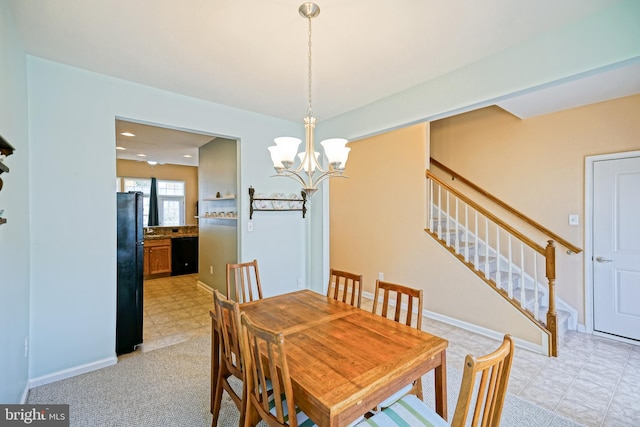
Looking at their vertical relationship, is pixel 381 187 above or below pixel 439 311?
above

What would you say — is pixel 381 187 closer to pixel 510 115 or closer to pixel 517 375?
pixel 510 115

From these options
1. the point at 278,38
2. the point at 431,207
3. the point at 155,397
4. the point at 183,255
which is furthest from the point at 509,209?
the point at 183,255

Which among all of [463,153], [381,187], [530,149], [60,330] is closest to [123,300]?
[60,330]

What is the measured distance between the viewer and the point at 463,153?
440 centimetres

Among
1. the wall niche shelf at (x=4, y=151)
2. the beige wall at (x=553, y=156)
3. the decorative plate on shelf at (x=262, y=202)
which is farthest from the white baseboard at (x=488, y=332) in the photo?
the wall niche shelf at (x=4, y=151)

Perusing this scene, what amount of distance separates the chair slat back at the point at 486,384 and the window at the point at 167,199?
7475 millimetres

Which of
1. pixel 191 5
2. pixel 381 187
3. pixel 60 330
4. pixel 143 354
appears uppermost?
pixel 191 5

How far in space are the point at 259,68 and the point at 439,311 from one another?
3449 mm

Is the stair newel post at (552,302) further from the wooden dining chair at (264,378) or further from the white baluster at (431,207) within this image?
the wooden dining chair at (264,378)

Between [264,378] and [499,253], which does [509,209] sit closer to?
[499,253]

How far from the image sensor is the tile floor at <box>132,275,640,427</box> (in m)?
2.06

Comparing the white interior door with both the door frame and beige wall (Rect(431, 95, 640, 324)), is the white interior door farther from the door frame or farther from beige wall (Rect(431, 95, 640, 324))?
beige wall (Rect(431, 95, 640, 324))

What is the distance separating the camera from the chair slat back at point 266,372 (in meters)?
1.18

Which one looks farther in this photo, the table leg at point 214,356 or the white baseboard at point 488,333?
the white baseboard at point 488,333
